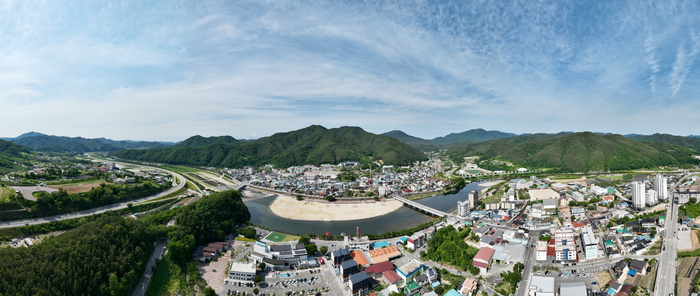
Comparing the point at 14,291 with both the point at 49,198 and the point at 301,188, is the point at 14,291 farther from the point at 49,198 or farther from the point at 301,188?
the point at 301,188

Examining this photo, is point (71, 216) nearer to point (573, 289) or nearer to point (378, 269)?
point (378, 269)

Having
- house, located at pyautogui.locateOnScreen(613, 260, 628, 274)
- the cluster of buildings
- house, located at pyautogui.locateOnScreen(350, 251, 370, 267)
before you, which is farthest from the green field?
house, located at pyautogui.locateOnScreen(613, 260, 628, 274)

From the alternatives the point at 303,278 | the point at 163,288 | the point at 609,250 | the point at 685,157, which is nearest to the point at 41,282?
the point at 163,288

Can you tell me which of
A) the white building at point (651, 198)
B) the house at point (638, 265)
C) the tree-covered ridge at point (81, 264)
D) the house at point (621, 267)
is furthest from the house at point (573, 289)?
the tree-covered ridge at point (81, 264)

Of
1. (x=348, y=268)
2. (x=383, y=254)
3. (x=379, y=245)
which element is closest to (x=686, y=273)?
(x=383, y=254)

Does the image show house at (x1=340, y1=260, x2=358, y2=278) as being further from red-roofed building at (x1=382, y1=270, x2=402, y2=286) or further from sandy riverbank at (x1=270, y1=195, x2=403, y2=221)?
sandy riverbank at (x1=270, y1=195, x2=403, y2=221)

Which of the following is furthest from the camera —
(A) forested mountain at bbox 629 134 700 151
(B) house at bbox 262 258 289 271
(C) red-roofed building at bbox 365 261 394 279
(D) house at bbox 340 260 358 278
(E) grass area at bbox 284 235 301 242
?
(A) forested mountain at bbox 629 134 700 151
